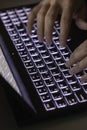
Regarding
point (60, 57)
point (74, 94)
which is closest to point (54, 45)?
point (60, 57)

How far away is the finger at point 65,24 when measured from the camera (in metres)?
0.74

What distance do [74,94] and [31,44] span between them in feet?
0.62

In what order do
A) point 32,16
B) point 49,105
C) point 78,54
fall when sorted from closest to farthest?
point 49,105, point 78,54, point 32,16

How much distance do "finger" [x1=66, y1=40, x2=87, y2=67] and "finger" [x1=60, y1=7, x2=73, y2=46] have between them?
0.12 feet

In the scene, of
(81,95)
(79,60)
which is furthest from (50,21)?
(81,95)

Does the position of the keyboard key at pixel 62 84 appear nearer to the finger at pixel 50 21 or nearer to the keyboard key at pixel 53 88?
the keyboard key at pixel 53 88

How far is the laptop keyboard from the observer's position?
612 millimetres

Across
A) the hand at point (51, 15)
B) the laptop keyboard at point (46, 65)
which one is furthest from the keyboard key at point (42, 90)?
the hand at point (51, 15)

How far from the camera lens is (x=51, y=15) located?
798mm

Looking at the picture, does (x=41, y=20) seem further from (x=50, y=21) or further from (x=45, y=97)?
(x=45, y=97)

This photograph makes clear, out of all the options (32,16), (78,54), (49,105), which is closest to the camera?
(49,105)

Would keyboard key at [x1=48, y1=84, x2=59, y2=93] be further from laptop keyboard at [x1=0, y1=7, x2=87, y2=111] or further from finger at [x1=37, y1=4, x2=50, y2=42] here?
finger at [x1=37, y1=4, x2=50, y2=42]

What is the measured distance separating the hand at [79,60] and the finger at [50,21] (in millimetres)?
69

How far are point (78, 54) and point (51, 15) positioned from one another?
0.14 meters
